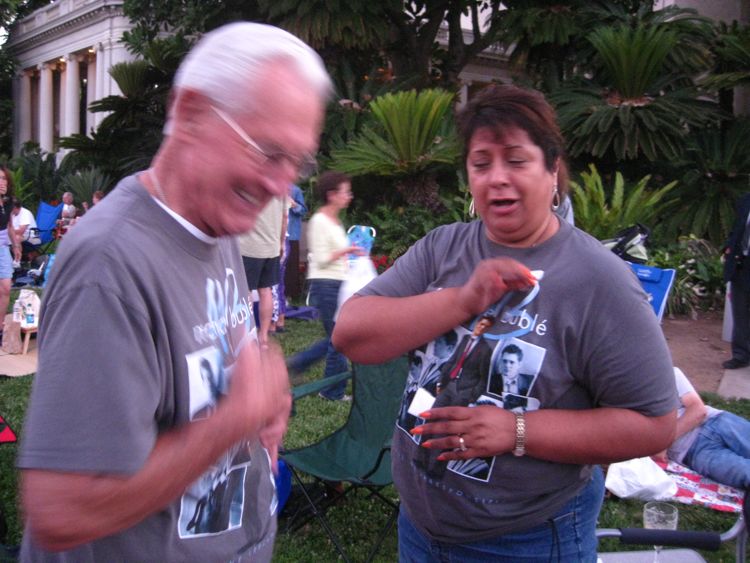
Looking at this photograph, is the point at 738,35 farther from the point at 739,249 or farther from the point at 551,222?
the point at 551,222

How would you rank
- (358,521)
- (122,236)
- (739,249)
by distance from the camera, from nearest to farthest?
(122,236) < (358,521) < (739,249)

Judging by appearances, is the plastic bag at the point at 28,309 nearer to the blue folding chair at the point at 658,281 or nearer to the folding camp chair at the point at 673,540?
the blue folding chair at the point at 658,281

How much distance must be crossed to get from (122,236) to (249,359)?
0.90 feet

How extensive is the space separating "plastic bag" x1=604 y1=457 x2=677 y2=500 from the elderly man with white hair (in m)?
3.26

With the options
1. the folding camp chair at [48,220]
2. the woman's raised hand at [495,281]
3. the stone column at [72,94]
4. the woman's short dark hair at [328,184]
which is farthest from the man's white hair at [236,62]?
the stone column at [72,94]

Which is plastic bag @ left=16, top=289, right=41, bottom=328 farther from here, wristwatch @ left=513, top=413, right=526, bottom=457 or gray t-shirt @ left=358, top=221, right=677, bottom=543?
wristwatch @ left=513, top=413, right=526, bottom=457

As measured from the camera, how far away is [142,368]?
1.01 meters

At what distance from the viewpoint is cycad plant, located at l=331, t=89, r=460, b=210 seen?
382 inches

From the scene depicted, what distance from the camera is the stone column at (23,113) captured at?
37.5 meters

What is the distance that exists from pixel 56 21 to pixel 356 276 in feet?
106

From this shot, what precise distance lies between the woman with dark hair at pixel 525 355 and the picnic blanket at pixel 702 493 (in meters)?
2.62

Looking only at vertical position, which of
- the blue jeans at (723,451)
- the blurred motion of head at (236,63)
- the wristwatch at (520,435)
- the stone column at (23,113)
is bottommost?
the stone column at (23,113)

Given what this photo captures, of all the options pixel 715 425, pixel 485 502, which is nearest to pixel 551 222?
pixel 485 502

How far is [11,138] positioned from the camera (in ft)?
125
